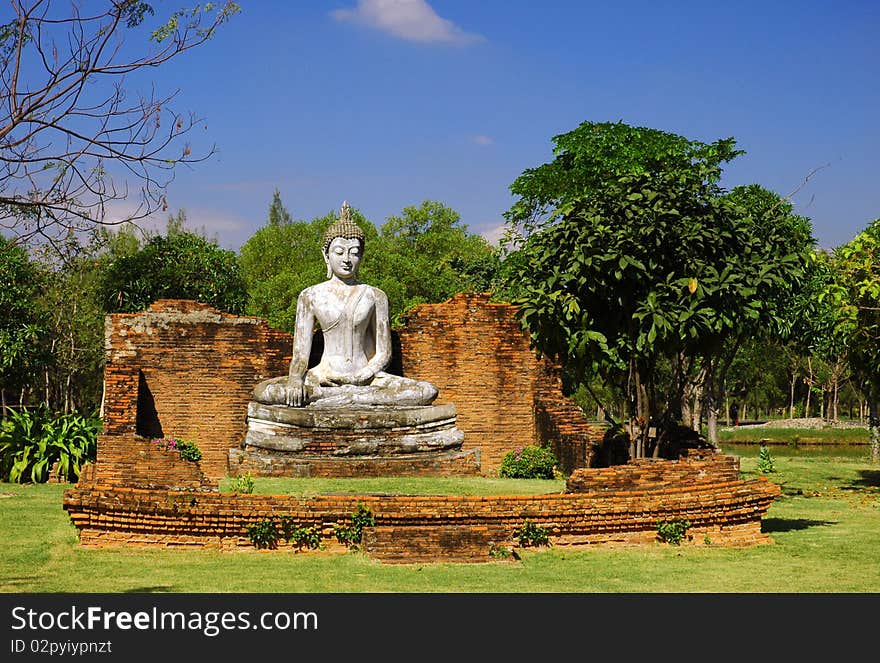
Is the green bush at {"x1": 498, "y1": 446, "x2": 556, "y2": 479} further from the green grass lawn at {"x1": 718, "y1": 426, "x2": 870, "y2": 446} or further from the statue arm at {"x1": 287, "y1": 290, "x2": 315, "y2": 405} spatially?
the green grass lawn at {"x1": 718, "y1": 426, "x2": 870, "y2": 446}

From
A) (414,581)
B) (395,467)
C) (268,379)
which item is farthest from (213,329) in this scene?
(414,581)

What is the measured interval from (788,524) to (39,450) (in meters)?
10.7

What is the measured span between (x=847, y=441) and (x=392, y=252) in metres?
16.6

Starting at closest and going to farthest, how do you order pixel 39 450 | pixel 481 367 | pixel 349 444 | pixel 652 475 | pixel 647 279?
pixel 652 475, pixel 647 279, pixel 349 444, pixel 39 450, pixel 481 367

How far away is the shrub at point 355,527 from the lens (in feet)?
33.9

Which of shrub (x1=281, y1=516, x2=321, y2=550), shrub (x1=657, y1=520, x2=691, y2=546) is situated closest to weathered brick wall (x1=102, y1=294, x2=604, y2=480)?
shrub (x1=657, y1=520, x2=691, y2=546)

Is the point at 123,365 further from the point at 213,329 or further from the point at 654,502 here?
the point at 654,502

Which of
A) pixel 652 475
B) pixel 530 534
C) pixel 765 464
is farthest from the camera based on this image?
pixel 765 464

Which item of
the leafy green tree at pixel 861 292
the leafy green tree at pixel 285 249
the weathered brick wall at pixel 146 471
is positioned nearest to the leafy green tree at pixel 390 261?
the leafy green tree at pixel 285 249

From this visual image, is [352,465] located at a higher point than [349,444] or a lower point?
lower

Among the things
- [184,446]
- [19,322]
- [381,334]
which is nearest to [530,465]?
[381,334]

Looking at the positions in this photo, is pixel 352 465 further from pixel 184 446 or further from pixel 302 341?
pixel 184 446

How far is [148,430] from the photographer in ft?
61.0

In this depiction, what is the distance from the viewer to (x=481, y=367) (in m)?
19.1
